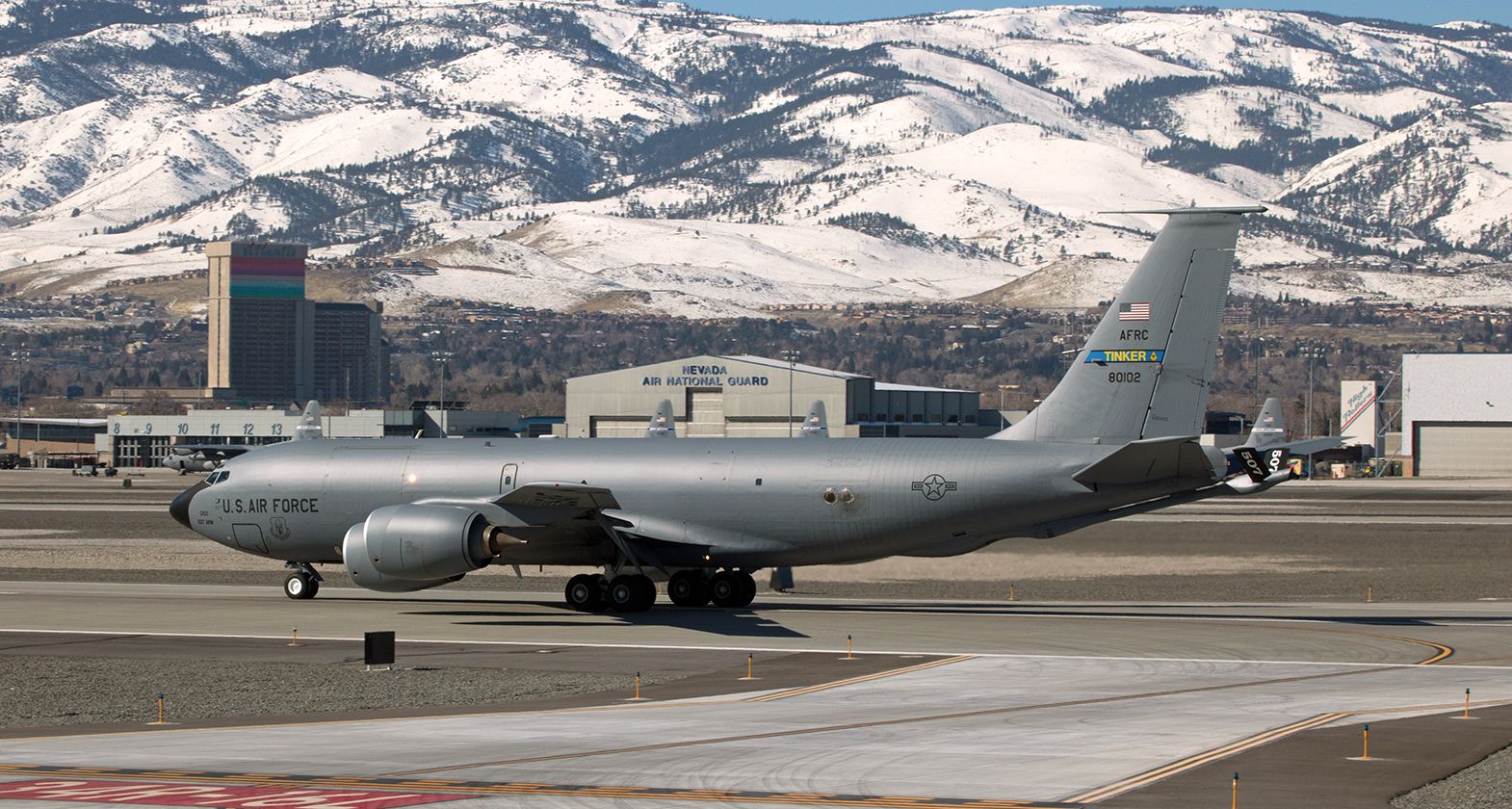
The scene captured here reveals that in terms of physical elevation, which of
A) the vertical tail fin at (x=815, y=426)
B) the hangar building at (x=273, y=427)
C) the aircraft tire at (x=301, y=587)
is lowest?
the aircraft tire at (x=301, y=587)

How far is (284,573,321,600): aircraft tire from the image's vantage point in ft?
168

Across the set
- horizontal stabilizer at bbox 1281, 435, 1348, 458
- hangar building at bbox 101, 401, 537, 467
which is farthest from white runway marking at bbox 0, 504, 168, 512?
horizontal stabilizer at bbox 1281, 435, 1348, 458

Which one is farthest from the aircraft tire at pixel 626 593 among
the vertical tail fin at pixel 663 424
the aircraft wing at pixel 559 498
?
the vertical tail fin at pixel 663 424

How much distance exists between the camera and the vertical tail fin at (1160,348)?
42719mm

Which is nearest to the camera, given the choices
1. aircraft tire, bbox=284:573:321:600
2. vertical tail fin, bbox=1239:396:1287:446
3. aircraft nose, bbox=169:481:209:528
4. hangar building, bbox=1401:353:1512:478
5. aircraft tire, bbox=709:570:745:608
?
aircraft tire, bbox=709:570:745:608

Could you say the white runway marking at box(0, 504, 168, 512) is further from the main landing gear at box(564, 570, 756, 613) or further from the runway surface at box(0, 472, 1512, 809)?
the main landing gear at box(564, 570, 756, 613)

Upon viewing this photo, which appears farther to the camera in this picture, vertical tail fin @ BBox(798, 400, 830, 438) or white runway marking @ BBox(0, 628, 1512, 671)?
vertical tail fin @ BBox(798, 400, 830, 438)

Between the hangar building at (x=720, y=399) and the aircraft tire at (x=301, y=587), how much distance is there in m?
97.8

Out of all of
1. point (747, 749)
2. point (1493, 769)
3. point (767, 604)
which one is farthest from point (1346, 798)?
point (767, 604)

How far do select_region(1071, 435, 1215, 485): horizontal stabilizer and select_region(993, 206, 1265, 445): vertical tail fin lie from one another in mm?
1399

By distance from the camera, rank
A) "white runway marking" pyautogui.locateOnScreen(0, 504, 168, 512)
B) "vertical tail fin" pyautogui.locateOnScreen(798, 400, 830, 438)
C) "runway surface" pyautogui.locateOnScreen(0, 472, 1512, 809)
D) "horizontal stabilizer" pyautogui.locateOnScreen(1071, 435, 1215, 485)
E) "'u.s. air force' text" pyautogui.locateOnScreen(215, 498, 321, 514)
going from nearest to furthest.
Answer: "runway surface" pyautogui.locateOnScreen(0, 472, 1512, 809) → "horizontal stabilizer" pyautogui.locateOnScreen(1071, 435, 1215, 485) → "'u.s. air force' text" pyautogui.locateOnScreen(215, 498, 321, 514) → "vertical tail fin" pyautogui.locateOnScreen(798, 400, 830, 438) → "white runway marking" pyautogui.locateOnScreen(0, 504, 168, 512)

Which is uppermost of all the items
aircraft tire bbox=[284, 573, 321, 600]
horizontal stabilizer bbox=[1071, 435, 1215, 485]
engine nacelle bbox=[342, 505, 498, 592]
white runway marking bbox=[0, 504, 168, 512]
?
horizontal stabilizer bbox=[1071, 435, 1215, 485]

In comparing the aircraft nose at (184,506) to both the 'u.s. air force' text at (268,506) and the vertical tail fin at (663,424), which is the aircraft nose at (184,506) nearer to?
the 'u.s. air force' text at (268,506)

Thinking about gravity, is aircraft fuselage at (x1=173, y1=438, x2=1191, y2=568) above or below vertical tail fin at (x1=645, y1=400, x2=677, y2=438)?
below
